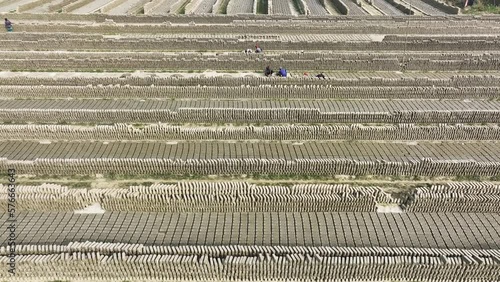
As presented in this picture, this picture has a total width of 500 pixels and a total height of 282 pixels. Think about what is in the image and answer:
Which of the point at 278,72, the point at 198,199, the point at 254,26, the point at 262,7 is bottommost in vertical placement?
the point at 198,199

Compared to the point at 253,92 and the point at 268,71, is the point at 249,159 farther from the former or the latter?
the point at 268,71

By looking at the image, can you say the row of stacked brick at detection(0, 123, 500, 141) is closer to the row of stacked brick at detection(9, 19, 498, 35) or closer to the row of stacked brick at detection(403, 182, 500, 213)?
the row of stacked brick at detection(403, 182, 500, 213)

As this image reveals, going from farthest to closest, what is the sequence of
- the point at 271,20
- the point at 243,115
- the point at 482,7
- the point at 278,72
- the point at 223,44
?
A: 1. the point at 482,7
2. the point at 271,20
3. the point at 223,44
4. the point at 278,72
5. the point at 243,115

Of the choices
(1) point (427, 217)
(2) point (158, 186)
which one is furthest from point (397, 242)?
(2) point (158, 186)

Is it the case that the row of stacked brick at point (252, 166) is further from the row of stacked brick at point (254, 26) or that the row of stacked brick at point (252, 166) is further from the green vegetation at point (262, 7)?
the green vegetation at point (262, 7)

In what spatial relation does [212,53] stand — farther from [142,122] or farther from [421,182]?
[421,182]

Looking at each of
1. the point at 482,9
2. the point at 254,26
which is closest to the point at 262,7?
the point at 254,26

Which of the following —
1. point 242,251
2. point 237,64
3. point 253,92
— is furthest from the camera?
point 237,64

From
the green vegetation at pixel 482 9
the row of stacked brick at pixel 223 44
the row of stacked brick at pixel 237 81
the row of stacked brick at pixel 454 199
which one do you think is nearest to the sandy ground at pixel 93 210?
the row of stacked brick at pixel 237 81
